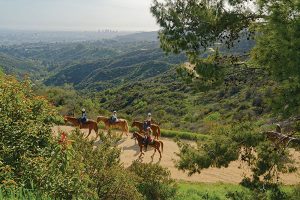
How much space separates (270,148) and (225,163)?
130 cm

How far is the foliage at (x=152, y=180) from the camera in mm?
13773

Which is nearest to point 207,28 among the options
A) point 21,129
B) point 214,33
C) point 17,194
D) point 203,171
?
point 214,33

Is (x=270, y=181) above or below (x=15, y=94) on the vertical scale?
below

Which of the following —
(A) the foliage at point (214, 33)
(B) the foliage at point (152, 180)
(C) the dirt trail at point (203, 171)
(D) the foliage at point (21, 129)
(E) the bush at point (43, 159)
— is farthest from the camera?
(C) the dirt trail at point (203, 171)

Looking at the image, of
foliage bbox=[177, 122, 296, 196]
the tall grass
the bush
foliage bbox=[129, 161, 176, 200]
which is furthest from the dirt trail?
the tall grass

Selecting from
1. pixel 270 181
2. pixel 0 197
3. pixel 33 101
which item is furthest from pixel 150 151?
pixel 0 197

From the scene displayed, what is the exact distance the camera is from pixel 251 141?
10.8 metres

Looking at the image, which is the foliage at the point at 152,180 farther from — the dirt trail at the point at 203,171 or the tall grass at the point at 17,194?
the tall grass at the point at 17,194

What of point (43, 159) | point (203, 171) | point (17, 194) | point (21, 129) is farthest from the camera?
point (203, 171)

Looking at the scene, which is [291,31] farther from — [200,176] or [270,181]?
[200,176]

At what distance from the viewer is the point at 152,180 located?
1373cm

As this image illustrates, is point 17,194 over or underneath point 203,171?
over

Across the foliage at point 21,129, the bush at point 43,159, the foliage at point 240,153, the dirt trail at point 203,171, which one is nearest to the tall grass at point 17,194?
the bush at point 43,159

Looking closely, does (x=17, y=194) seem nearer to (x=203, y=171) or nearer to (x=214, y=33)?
(x=214, y=33)
